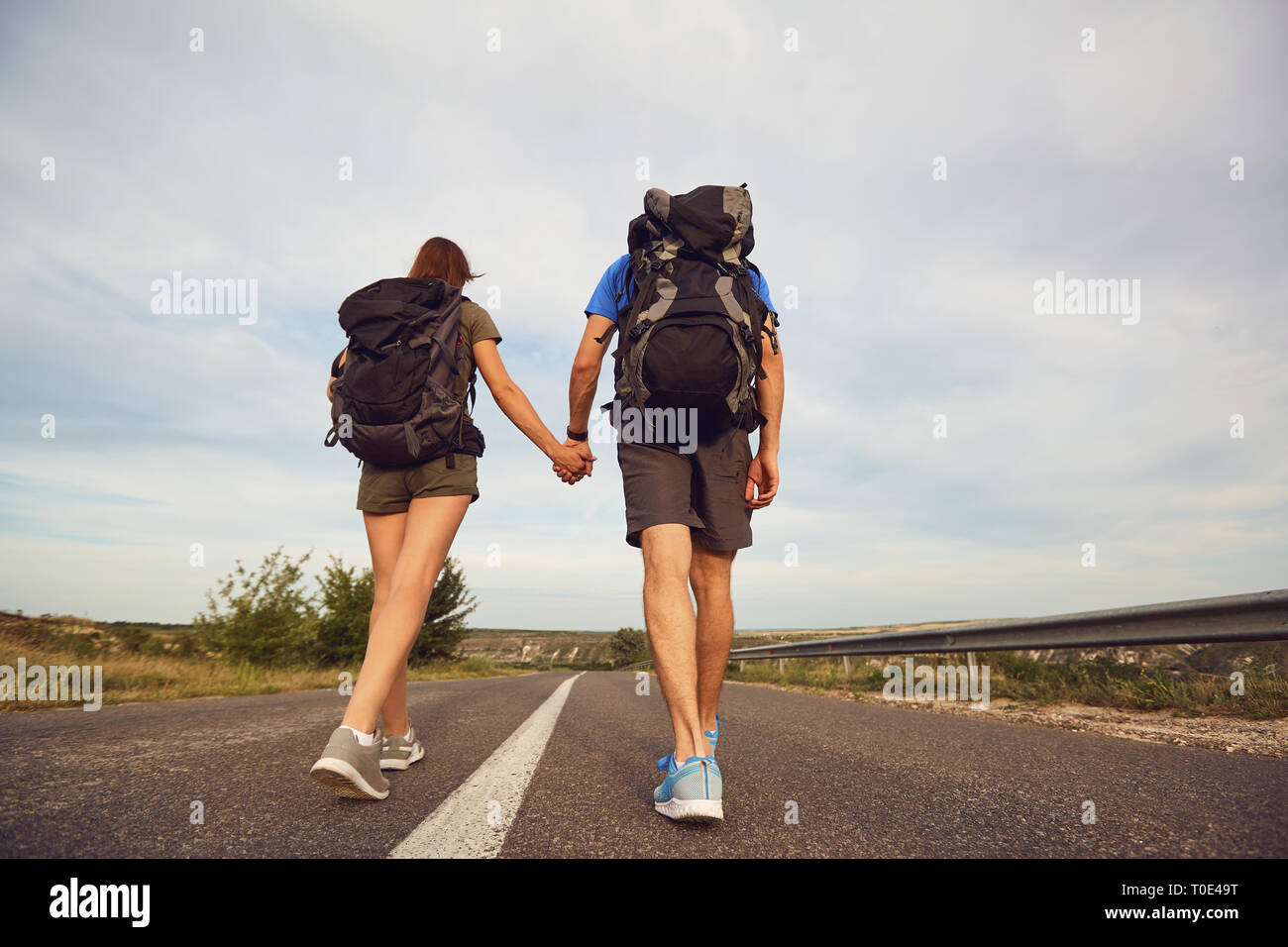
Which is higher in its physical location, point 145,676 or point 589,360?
point 589,360

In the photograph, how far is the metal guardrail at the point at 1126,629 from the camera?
2791 millimetres

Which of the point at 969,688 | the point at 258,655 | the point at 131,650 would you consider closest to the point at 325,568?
the point at 258,655

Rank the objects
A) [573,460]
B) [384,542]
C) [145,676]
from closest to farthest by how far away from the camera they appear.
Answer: [384,542] < [573,460] < [145,676]

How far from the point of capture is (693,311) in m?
2.25

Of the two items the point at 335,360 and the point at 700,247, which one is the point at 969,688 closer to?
the point at 700,247

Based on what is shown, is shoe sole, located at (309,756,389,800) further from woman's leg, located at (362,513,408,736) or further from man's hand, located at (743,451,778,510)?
man's hand, located at (743,451,778,510)

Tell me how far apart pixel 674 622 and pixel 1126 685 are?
15.1 feet

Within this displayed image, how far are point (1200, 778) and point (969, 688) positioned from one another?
4.07 m

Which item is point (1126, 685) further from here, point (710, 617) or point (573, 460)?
Answer: point (573, 460)

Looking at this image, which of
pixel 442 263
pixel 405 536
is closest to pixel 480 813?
pixel 405 536

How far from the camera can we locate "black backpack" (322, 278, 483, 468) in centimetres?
239

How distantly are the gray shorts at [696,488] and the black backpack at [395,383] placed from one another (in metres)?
0.75

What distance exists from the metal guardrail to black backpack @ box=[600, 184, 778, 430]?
258 cm
